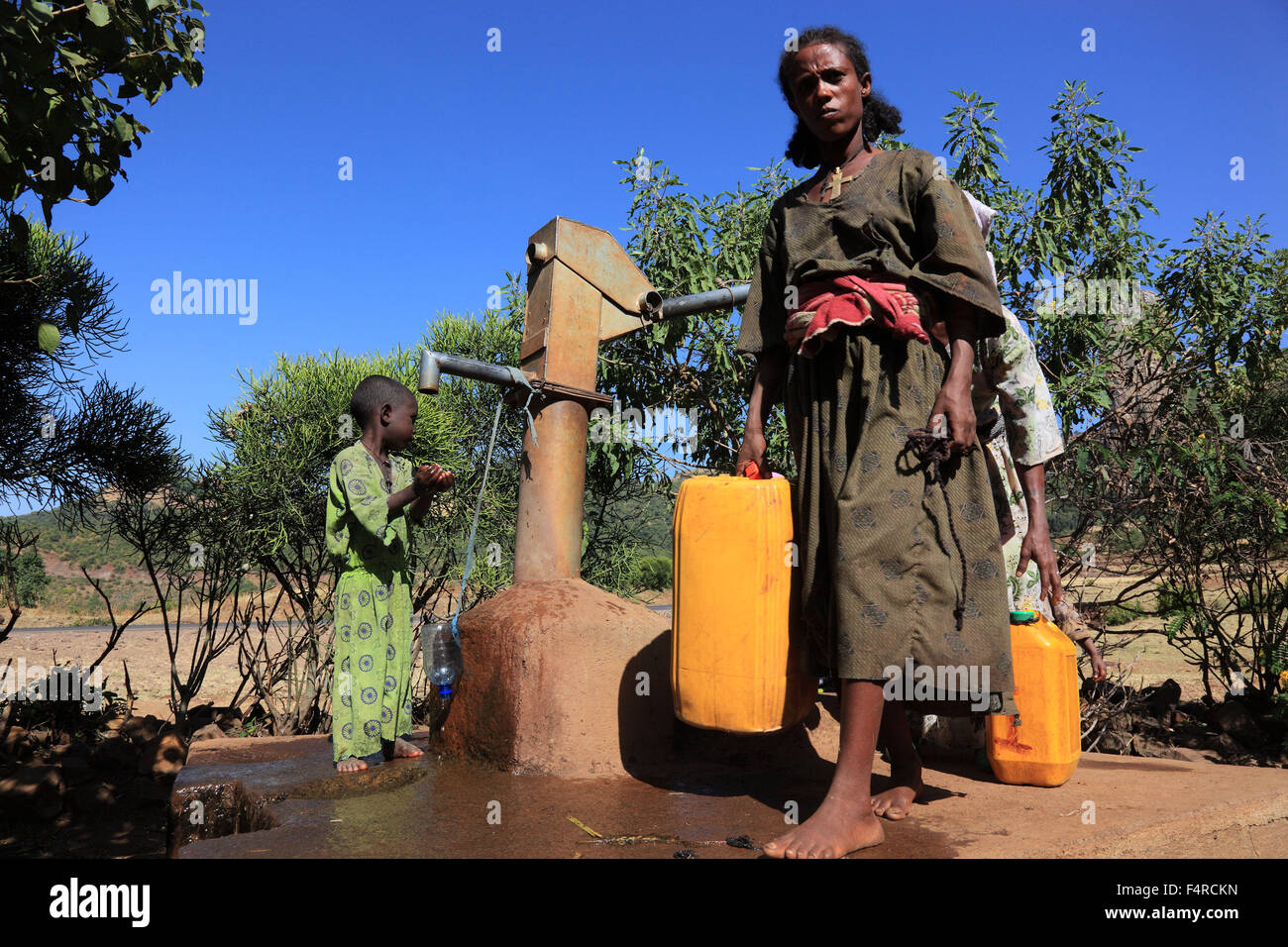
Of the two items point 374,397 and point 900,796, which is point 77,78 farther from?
point 900,796

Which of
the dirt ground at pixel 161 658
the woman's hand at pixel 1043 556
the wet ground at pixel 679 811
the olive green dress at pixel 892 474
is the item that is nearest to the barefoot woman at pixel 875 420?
the olive green dress at pixel 892 474

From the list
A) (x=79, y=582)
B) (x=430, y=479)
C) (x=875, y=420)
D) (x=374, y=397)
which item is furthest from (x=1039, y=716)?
(x=79, y=582)

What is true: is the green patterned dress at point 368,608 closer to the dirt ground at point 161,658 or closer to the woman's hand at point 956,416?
the woman's hand at point 956,416

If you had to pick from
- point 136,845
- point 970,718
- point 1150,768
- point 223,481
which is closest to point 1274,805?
point 1150,768

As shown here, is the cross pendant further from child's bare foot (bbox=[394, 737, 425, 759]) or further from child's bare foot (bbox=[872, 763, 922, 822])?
child's bare foot (bbox=[394, 737, 425, 759])

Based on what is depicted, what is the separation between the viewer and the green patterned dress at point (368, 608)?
11.8 feet

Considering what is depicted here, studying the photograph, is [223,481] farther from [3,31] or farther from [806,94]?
[806,94]

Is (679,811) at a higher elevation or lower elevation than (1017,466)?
lower

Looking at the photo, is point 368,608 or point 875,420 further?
point 368,608

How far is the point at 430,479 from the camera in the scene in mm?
3533

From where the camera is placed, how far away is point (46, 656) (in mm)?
14078

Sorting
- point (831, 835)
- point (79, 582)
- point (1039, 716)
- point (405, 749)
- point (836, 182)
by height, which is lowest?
point (79, 582)

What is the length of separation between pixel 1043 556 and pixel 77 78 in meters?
3.36
